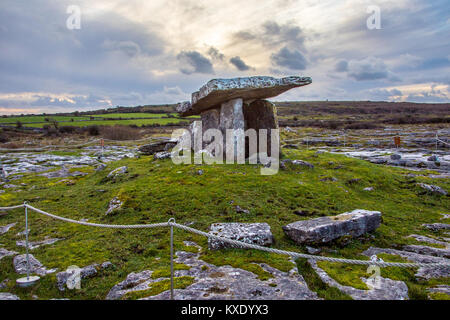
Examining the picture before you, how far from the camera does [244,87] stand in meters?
12.8

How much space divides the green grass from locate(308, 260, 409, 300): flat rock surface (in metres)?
0.16

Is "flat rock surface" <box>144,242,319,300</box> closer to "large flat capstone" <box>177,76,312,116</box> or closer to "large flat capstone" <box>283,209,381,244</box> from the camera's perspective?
"large flat capstone" <box>283,209,381,244</box>

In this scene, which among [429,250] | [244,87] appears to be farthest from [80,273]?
[244,87]

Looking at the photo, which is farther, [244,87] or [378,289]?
Result: [244,87]

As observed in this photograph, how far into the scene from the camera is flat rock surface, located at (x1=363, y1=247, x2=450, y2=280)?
5.17 metres

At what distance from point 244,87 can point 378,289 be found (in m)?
9.88

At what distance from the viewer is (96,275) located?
5.50 meters

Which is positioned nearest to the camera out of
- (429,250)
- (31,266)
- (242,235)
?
(31,266)

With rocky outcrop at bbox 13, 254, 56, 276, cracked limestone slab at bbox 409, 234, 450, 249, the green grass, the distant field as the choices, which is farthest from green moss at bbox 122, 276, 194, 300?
the distant field

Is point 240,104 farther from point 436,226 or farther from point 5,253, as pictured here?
point 5,253

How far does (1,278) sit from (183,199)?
190 inches

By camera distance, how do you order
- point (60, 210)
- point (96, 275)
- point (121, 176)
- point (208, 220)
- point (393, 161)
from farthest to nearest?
point (393, 161) → point (121, 176) → point (60, 210) → point (208, 220) → point (96, 275)
